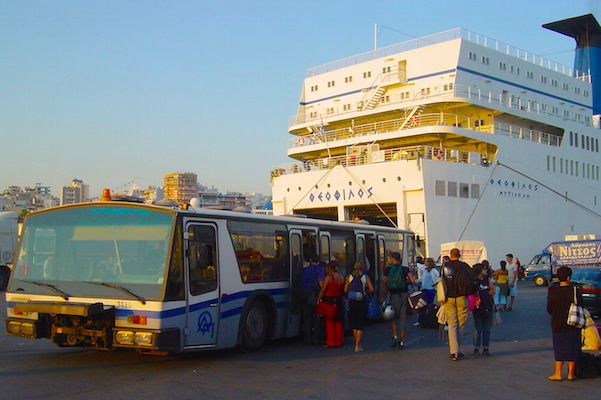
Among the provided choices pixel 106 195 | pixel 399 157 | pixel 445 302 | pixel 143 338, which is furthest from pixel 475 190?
pixel 143 338

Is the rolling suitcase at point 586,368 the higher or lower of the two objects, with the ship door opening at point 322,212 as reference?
lower

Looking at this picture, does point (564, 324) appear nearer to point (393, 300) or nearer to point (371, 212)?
point (393, 300)

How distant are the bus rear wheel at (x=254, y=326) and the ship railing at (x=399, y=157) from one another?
17.2 m

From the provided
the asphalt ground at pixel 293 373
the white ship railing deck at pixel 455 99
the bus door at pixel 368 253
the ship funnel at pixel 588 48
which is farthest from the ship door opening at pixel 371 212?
the ship funnel at pixel 588 48

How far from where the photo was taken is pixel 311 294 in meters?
10.5

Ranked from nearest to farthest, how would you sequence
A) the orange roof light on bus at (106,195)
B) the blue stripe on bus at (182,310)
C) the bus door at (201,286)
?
1. the blue stripe on bus at (182,310)
2. the bus door at (201,286)
3. the orange roof light on bus at (106,195)

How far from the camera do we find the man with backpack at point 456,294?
8836 mm

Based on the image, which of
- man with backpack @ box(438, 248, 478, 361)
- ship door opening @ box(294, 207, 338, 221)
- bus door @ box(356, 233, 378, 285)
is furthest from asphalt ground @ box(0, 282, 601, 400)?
ship door opening @ box(294, 207, 338, 221)

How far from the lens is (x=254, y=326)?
387 inches

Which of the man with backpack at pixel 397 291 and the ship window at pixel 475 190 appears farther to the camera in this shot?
the ship window at pixel 475 190

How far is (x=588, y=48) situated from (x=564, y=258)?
2136 cm

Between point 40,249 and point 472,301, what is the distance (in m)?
6.30

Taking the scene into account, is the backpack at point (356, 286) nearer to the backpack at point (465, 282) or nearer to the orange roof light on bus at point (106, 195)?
the backpack at point (465, 282)

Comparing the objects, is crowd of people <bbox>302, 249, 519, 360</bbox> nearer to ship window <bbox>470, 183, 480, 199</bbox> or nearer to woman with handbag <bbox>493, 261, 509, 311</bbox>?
woman with handbag <bbox>493, 261, 509, 311</bbox>
